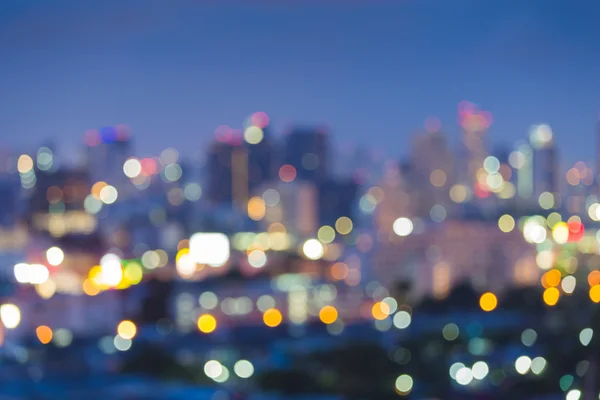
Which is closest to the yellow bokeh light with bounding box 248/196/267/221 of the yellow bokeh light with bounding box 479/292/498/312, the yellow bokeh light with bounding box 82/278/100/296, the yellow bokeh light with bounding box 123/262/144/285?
the yellow bokeh light with bounding box 123/262/144/285

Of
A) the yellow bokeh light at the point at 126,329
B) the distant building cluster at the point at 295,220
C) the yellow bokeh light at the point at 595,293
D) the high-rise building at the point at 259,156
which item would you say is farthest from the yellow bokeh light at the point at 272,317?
the high-rise building at the point at 259,156

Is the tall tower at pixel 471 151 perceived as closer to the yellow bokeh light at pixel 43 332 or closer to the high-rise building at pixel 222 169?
the high-rise building at pixel 222 169

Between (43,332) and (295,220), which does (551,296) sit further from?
(295,220)

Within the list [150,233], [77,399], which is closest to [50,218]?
[150,233]

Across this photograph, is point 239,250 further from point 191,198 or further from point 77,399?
point 77,399

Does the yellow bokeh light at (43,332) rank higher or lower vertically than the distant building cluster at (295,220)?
lower

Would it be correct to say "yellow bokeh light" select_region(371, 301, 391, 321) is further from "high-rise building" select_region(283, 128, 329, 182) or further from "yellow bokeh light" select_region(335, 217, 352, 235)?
"high-rise building" select_region(283, 128, 329, 182)

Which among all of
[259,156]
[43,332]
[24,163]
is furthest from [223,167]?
[43,332]
